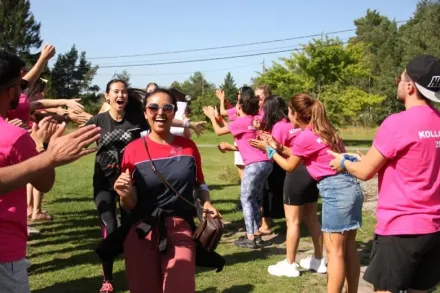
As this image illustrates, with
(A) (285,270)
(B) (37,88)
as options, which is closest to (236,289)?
(A) (285,270)

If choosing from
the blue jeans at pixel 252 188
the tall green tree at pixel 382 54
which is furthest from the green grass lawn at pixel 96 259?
the tall green tree at pixel 382 54

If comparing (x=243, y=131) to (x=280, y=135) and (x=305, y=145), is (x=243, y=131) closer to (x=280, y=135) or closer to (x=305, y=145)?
(x=280, y=135)

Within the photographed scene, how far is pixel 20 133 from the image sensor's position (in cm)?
256

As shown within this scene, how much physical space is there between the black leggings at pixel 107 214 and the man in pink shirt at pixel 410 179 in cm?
276

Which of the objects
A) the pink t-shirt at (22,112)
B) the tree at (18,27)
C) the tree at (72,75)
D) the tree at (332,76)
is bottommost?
the pink t-shirt at (22,112)

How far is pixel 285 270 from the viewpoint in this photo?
5.69m

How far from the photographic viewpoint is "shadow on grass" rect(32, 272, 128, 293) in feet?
17.0

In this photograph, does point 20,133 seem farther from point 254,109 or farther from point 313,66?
point 313,66

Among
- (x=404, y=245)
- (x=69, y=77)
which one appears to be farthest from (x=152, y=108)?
(x=69, y=77)

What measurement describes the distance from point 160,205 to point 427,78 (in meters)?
2.05

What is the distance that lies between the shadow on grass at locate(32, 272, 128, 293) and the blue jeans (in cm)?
210

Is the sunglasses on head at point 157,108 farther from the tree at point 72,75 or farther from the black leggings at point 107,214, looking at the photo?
the tree at point 72,75

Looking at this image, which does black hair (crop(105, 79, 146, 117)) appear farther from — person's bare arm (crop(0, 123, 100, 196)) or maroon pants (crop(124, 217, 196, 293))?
person's bare arm (crop(0, 123, 100, 196))

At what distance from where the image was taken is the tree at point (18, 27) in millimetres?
58406
